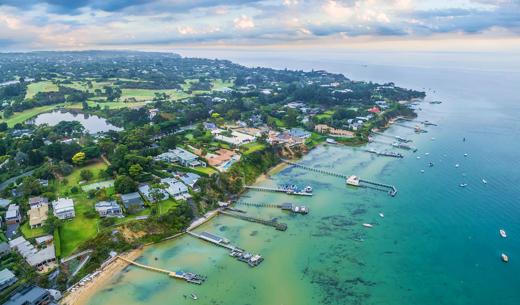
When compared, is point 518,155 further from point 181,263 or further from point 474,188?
point 181,263

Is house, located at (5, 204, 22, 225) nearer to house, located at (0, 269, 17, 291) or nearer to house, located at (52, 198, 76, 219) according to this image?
house, located at (52, 198, 76, 219)

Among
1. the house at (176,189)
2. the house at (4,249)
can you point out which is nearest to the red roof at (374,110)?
the house at (176,189)

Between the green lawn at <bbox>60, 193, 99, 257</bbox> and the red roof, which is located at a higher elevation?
the green lawn at <bbox>60, 193, 99, 257</bbox>

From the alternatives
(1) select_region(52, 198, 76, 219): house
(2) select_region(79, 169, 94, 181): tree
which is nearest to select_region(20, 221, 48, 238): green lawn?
(1) select_region(52, 198, 76, 219): house

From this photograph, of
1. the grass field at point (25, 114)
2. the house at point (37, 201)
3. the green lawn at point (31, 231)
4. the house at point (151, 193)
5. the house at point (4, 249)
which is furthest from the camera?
the grass field at point (25, 114)

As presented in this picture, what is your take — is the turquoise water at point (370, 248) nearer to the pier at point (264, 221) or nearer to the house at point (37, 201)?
the pier at point (264, 221)

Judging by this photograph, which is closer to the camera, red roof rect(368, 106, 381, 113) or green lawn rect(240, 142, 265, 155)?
green lawn rect(240, 142, 265, 155)
